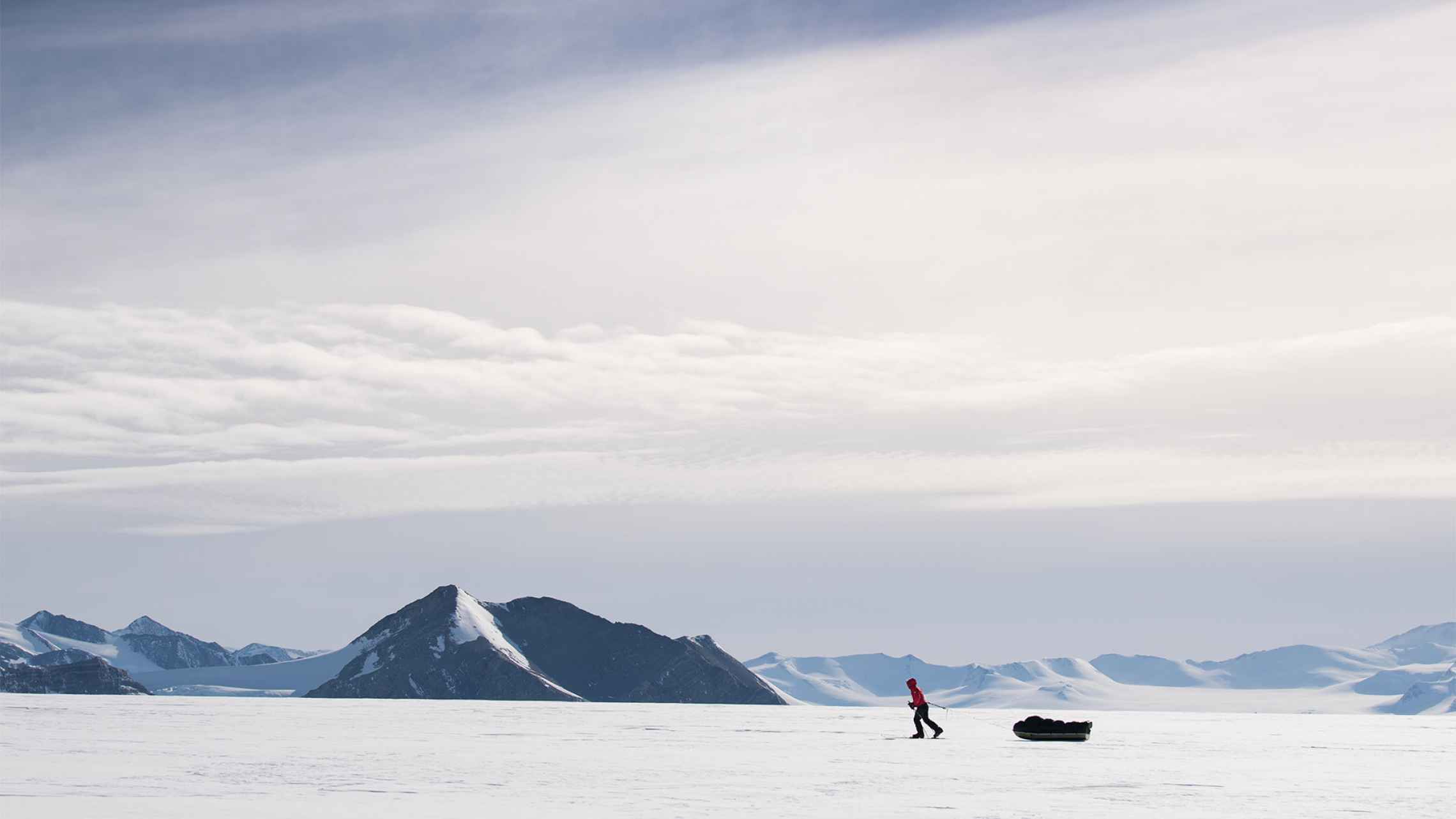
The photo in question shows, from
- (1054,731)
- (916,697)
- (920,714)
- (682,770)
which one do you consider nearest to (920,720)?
(920,714)

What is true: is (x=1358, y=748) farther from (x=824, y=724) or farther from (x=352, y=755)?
(x=352, y=755)

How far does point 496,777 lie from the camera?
132 ft

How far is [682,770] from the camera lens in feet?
142

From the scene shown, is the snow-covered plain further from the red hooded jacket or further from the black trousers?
the red hooded jacket

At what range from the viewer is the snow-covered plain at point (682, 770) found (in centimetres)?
3266

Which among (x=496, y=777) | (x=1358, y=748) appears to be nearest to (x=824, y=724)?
(x=1358, y=748)

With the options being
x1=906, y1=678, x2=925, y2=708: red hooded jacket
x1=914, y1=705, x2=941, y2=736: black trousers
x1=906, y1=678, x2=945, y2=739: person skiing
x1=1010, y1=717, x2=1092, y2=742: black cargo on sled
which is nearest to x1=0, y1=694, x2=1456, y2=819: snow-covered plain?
x1=1010, y1=717, x2=1092, y2=742: black cargo on sled

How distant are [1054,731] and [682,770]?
23297 millimetres

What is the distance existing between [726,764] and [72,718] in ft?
142

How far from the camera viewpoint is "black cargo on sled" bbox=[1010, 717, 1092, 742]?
60.7m

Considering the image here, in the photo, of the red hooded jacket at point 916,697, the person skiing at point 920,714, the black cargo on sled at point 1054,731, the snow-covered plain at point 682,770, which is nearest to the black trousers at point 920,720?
the person skiing at point 920,714

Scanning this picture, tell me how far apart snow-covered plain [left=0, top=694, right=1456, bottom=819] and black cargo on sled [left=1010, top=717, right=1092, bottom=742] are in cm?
68

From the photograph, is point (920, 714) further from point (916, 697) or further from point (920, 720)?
point (920, 720)

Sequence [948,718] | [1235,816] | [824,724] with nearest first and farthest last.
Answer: [1235,816] < [824,724] < [948,718]
